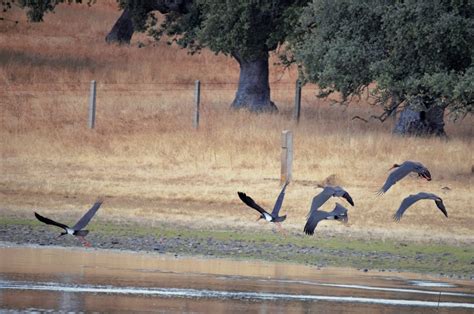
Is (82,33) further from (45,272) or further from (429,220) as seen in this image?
(45,272)

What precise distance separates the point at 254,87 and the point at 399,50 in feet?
34.8

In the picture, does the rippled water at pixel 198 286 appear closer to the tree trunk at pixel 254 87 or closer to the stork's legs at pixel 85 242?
the stork's legs at pixel 85 242

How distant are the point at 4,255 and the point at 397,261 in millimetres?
5388

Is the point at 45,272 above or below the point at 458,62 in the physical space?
below

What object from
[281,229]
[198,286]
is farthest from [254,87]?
[198,286]

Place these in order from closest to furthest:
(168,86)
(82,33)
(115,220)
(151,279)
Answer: (151,279) < (115,220) < (168,86) < (82,33)

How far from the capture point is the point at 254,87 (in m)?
35.0

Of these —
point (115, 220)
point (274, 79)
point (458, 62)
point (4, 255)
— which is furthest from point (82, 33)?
point (4, 255)

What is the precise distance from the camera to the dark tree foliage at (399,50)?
23.6 meters

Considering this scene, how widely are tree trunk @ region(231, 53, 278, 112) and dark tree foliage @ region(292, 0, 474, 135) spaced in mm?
7442

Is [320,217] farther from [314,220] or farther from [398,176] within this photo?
[398,176]

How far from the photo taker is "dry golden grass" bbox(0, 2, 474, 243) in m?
20.7

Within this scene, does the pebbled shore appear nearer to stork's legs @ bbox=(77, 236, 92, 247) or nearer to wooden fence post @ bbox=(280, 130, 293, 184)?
stork's legs @ bbox=(77, 236, 92, 247)

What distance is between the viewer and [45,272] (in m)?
14.3
